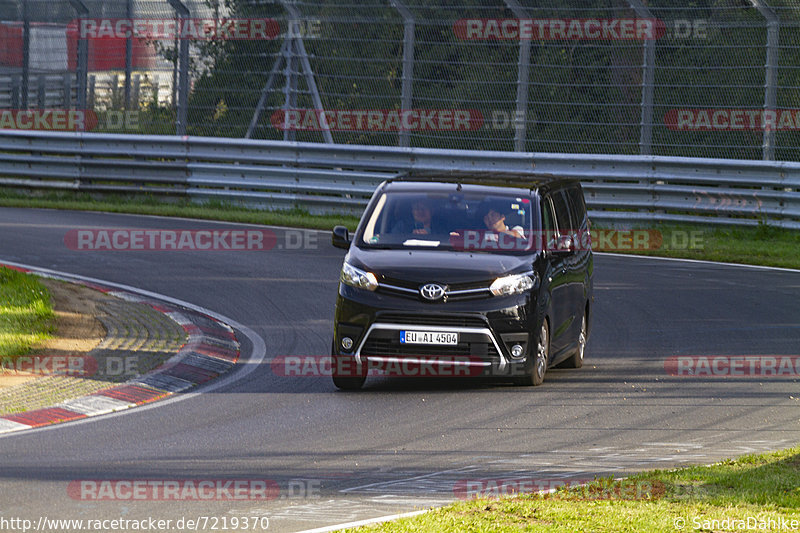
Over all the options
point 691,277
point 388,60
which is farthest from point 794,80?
point 388,60

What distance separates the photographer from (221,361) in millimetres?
11297

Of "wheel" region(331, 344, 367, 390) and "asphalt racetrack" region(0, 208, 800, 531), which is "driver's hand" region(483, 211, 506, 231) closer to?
"asphalt racetrack" region(0, 208, 800, 531)

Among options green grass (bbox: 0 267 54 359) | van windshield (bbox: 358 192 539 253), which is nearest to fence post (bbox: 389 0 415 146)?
green grass (bbox: 0 267 54 359)

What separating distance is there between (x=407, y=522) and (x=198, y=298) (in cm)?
831

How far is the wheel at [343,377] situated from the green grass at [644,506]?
3.45 meters

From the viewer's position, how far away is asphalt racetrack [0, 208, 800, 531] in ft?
23.5

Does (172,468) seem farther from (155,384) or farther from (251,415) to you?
(155,384)

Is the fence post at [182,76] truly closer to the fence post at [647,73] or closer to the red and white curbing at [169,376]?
the fence post at [647,73]

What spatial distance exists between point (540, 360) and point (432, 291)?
3.76 ft

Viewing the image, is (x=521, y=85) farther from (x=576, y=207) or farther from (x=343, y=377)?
(x=343, y=377)

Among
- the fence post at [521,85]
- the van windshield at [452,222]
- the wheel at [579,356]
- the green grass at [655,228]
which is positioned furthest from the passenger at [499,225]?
the fence post at [521,85]

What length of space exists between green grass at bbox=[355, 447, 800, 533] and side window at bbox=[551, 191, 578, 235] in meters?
4.35

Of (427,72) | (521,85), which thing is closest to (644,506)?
(521,85)

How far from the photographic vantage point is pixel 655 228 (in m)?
20.3
